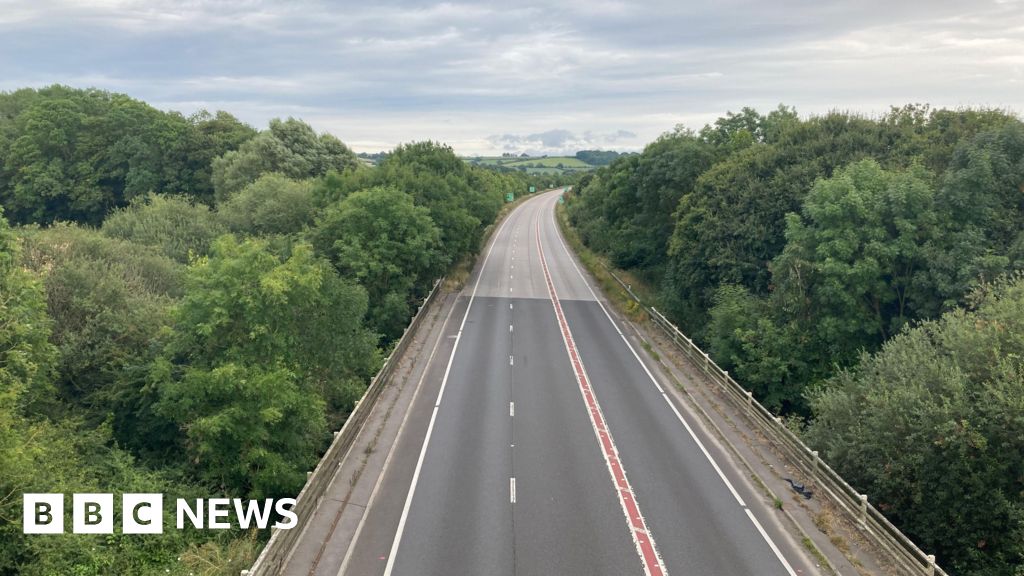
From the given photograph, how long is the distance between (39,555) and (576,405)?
60.7 feet

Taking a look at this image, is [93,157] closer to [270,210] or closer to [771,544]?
[270,210]

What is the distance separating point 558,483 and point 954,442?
11.4 meters

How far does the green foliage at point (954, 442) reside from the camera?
629 inches

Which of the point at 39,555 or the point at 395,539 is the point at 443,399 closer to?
the point at 395,539

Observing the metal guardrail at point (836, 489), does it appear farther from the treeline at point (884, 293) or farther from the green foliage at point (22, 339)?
the green foliage at point (22, 339)

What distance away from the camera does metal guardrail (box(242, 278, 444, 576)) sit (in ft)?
45.8

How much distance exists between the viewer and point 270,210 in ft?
160

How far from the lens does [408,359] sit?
3112cm

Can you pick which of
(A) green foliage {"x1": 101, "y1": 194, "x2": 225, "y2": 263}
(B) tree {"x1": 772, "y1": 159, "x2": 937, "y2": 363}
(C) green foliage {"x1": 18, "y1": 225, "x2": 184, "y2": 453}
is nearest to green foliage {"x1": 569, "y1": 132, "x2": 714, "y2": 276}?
(B) tree {"x1": 772, "y1": 159, "x2": 937, "y2": 363}

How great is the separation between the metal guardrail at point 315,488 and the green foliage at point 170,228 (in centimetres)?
2391

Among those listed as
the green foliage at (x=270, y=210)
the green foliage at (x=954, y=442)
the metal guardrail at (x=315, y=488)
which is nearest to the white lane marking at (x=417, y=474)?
the metal guardrail at (x=315, y=488)

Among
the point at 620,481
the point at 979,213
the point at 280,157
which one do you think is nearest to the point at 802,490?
the point at 620,481

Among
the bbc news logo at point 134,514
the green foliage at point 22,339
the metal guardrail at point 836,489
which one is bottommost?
the bbc news logo at point 134,514

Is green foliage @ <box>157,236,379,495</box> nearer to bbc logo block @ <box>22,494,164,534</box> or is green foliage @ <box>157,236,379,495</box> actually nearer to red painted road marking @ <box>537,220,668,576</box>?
bbc logo block @ <box>22,494,164,534</box>
